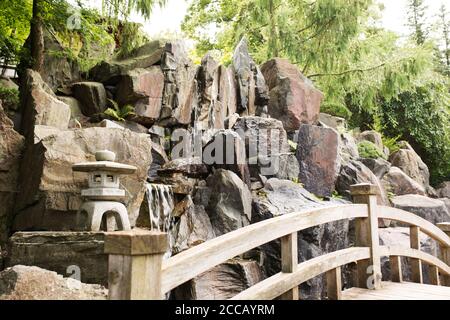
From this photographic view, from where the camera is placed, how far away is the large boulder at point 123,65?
9.61 metres

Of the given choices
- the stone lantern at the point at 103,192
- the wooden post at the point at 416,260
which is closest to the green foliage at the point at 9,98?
the stone lantern at the point at 103,192

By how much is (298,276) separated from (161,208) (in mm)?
4309

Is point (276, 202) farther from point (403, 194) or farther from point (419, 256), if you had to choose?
point (403, 194)

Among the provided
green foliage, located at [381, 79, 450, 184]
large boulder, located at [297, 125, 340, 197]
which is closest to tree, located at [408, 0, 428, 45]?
green foliage, located at [381, 79, 450, 184]

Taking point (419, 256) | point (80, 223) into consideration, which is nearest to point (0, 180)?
point (80, 223)

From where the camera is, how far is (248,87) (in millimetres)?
11953

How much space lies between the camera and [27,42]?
26.8ft

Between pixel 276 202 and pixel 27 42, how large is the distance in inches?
249

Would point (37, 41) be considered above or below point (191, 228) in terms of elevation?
above

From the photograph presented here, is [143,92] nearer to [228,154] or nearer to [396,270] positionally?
[228,154]

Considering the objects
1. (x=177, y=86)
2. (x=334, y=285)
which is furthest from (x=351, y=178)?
(x=334, y=285)

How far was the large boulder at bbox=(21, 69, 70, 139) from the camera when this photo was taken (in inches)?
254

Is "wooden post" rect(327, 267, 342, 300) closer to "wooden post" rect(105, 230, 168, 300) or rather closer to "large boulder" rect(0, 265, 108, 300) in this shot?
"large boulder" rect(0, 265, 108, 300)

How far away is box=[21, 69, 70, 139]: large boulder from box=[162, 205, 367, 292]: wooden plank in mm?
4916
